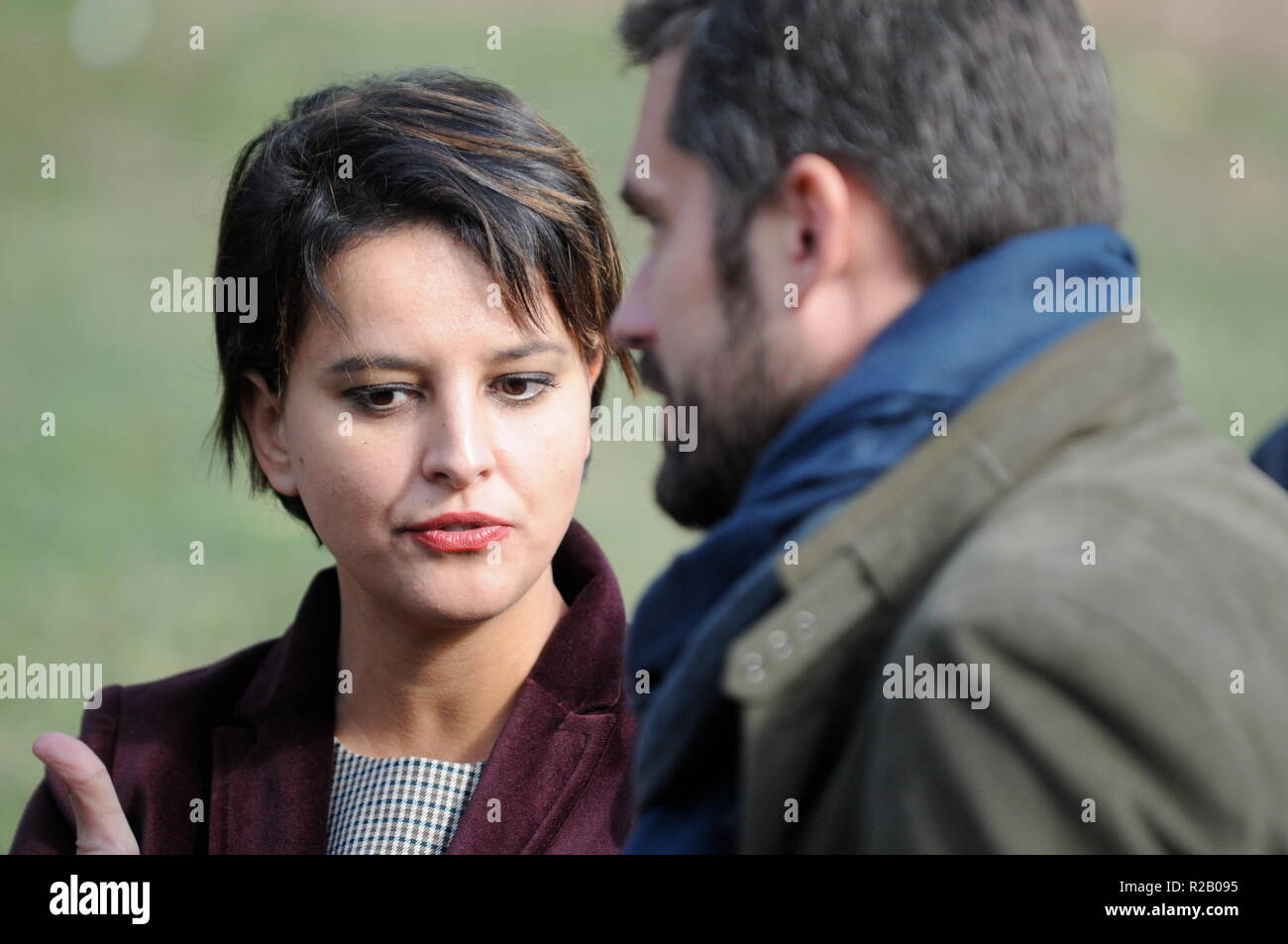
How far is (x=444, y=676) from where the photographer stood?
9.25 ft

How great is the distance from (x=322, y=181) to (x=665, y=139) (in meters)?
0.90

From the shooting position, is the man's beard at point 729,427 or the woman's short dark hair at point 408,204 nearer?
the man's beard at point 729,427

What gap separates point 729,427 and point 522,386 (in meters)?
0.72

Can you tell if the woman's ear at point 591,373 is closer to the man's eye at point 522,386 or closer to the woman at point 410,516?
the woman at point 410,516

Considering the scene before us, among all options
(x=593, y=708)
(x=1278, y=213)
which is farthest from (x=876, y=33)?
(x=1278, y=213)

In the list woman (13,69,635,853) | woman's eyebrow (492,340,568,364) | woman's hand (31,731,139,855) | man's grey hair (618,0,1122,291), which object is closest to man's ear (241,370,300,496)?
woman (13,69,635,853)

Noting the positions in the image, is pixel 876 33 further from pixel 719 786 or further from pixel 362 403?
pixel 362 403

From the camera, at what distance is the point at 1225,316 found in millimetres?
12172

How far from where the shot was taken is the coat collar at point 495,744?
8.87 ft

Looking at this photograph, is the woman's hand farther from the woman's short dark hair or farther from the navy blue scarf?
the navy blue scarf

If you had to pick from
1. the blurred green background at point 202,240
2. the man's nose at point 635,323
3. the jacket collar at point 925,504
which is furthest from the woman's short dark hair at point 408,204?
the blurred green background at point 202,240

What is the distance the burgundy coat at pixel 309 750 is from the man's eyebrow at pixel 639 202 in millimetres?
902

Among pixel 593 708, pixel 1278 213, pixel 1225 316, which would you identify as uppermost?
pixel 1278 213

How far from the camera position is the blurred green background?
32.5 ft
